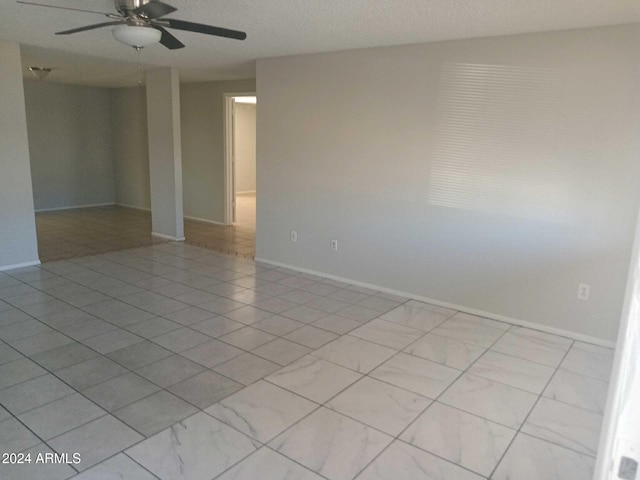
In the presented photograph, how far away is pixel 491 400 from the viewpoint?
2598 mm

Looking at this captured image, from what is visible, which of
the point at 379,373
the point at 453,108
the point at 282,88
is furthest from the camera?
the point at 282,88

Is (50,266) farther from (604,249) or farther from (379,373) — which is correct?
(604,249)

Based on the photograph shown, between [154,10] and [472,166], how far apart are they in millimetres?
2607

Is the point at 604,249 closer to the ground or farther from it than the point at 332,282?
farther from it

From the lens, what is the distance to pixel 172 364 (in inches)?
114

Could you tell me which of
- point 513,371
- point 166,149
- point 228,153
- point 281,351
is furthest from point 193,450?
point 228,153

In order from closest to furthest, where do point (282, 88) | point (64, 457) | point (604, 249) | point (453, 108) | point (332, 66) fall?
point (64, 457), point (604, 249), point (453, 108), point (332, 66), point (282, 88)

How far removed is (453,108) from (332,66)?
1344mm

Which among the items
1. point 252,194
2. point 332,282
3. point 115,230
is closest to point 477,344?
point 332,282

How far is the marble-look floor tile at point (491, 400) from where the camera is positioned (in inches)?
96.3

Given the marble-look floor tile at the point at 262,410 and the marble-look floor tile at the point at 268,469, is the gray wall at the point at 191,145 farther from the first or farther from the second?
the marble-look floor tile at the point at 268,469

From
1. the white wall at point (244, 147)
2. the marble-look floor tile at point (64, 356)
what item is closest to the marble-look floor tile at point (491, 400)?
the marble-look floor tile at point (64, 356)

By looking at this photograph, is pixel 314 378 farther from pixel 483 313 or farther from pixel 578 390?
pixel 483 313

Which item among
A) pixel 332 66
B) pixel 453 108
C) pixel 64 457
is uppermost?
pixel 332 66
